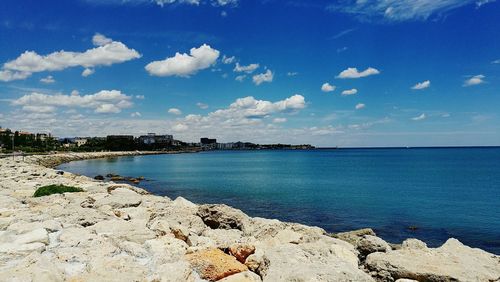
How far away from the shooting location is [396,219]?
25109mm

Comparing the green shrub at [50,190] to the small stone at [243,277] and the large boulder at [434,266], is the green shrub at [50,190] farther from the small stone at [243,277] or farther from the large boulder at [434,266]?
the large boulder at [434,266]

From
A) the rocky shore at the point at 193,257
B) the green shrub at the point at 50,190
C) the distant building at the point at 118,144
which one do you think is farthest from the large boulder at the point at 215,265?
the distant building at the point at 118,144

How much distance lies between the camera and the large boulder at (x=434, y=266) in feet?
23.8

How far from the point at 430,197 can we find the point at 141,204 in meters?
30.4

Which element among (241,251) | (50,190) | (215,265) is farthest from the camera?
(50,190)

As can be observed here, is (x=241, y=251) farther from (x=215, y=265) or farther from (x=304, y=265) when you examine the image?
(x=304, y=265)

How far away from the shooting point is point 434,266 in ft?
24.7

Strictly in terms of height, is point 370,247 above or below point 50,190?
below

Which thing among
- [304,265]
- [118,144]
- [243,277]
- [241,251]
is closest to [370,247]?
[304,265]

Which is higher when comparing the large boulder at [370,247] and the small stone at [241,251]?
the small stone at [241,251]

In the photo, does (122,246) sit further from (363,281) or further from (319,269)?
(363,281)

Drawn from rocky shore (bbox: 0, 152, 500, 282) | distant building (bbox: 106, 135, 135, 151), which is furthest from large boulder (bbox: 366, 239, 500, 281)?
distant building (bbox: 106, 135, 135, 151)

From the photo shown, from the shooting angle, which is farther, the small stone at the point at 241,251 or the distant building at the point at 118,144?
the distant building at the point at 118,144

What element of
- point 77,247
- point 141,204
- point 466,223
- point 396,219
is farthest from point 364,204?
point 77,247
